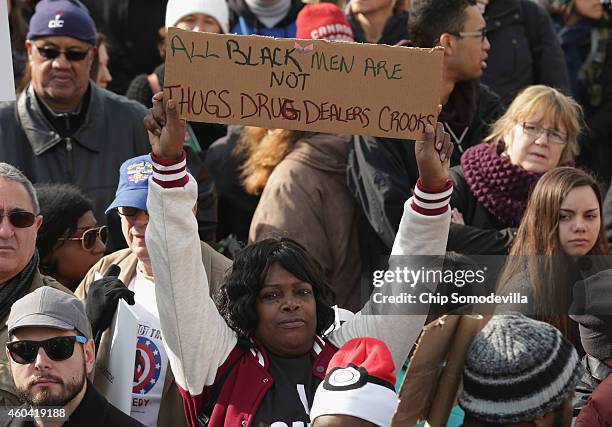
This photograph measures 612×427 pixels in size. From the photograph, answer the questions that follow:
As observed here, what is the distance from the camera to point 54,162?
614 centimetres

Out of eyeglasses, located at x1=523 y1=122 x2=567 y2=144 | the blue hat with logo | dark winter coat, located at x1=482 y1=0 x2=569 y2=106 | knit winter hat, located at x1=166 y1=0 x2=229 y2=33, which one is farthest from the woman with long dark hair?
knit winter hat, located at x1=166 y1=0 x2=229 y2=33

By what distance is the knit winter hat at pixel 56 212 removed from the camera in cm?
534

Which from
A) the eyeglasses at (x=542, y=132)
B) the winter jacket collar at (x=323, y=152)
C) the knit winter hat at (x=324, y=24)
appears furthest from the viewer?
the knit winter hat at (x=324, y=24)

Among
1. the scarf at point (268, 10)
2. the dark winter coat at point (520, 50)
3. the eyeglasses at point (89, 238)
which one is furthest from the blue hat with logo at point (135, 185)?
the dark winter coat at point (520, 50)

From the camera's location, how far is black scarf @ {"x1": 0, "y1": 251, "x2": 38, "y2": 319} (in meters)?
4.62

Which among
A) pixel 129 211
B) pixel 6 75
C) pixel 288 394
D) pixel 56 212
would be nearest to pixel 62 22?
pixel 56 212

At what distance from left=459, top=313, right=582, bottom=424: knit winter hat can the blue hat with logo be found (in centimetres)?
→ 197

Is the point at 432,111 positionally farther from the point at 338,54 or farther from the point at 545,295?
the point at 545,295

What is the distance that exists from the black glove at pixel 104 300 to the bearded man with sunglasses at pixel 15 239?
21 centimetres

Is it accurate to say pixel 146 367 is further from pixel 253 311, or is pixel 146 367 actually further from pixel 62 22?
pixel 62 22

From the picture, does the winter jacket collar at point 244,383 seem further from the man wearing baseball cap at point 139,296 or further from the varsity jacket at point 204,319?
the man wearing baseball cap at point 139,296

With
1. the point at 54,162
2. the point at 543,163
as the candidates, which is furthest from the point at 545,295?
the point at 54,162

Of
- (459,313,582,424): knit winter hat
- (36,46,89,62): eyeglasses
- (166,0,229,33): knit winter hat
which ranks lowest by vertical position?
(459,313,582,424): knit winter hat

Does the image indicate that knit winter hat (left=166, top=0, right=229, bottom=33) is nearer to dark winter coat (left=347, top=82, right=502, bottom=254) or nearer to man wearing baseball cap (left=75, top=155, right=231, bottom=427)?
dark winter coat (left=347, top=82, right=502, bottom=254)
